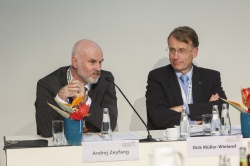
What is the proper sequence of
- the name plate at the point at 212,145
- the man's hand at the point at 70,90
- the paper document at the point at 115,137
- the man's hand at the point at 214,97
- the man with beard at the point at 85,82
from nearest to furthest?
the name plate at the point at 212,145, the paper document at the point at 115,137, the man's hand at the point at 70,90, the man with beard at the point at 85,82, the man's hand at the point at 214,97

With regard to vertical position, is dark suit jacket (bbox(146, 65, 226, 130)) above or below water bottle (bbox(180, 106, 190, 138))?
above

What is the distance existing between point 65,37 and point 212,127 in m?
2.24

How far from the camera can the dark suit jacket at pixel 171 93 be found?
4.21m

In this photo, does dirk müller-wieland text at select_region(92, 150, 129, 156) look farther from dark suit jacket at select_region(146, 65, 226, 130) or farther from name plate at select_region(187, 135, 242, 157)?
dark suit jacket at select_region(146, 65, 226, 130)

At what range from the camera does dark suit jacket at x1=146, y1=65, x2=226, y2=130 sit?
13.8ft

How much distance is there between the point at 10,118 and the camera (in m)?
5.18

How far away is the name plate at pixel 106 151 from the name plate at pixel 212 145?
0.38 m

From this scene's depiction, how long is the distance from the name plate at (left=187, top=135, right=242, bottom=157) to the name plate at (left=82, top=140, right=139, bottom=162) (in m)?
0.38

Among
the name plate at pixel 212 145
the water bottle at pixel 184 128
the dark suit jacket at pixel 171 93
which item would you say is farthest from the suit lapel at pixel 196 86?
the name plate at pixel 212 145

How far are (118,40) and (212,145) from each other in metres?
2.25

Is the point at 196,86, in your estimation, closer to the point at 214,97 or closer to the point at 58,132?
the point at 214,97

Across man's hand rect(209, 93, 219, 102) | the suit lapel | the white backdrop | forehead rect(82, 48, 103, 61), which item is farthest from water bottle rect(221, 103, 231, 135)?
the white backdrop

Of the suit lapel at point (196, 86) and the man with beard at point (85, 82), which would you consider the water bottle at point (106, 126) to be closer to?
the man with beard at point (85, 82)

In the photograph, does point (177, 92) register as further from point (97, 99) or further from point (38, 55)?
point (38, 55)
